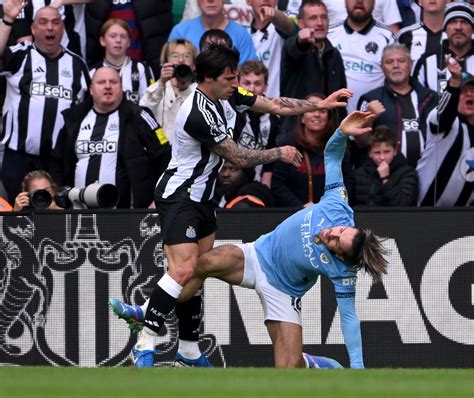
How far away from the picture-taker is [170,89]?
13.7 m

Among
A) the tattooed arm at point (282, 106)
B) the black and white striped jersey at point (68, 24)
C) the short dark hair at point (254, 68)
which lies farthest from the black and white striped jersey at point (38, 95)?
the tattooed arm at point (282, 106)

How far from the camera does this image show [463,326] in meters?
12.9

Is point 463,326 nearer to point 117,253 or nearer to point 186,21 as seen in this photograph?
point 117,253

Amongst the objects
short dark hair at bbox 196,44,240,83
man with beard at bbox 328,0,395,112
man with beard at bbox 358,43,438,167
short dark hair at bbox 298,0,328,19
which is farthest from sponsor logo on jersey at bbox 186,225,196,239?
short dark hair at bbox 298,0,328,19

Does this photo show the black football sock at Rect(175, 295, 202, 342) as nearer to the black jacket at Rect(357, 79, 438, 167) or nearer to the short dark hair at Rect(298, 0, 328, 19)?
the black jacket at Rect(357, 79, 438, 167)

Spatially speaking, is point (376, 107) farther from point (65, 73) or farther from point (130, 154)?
point (65, 73)

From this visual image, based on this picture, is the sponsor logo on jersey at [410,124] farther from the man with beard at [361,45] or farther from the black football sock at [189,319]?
the black football sock at [189,319]

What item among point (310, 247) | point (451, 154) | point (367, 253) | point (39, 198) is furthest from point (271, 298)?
point (451, 154)

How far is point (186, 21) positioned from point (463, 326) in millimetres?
4076

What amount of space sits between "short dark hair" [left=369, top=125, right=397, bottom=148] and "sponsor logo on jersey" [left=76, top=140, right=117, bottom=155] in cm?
239

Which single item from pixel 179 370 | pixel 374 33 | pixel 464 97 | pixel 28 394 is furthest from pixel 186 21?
pixel 28 394

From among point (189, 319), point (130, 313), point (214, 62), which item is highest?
point (214, 62)

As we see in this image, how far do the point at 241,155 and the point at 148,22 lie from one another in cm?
392

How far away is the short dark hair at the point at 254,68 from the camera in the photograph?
1373 centimetres
